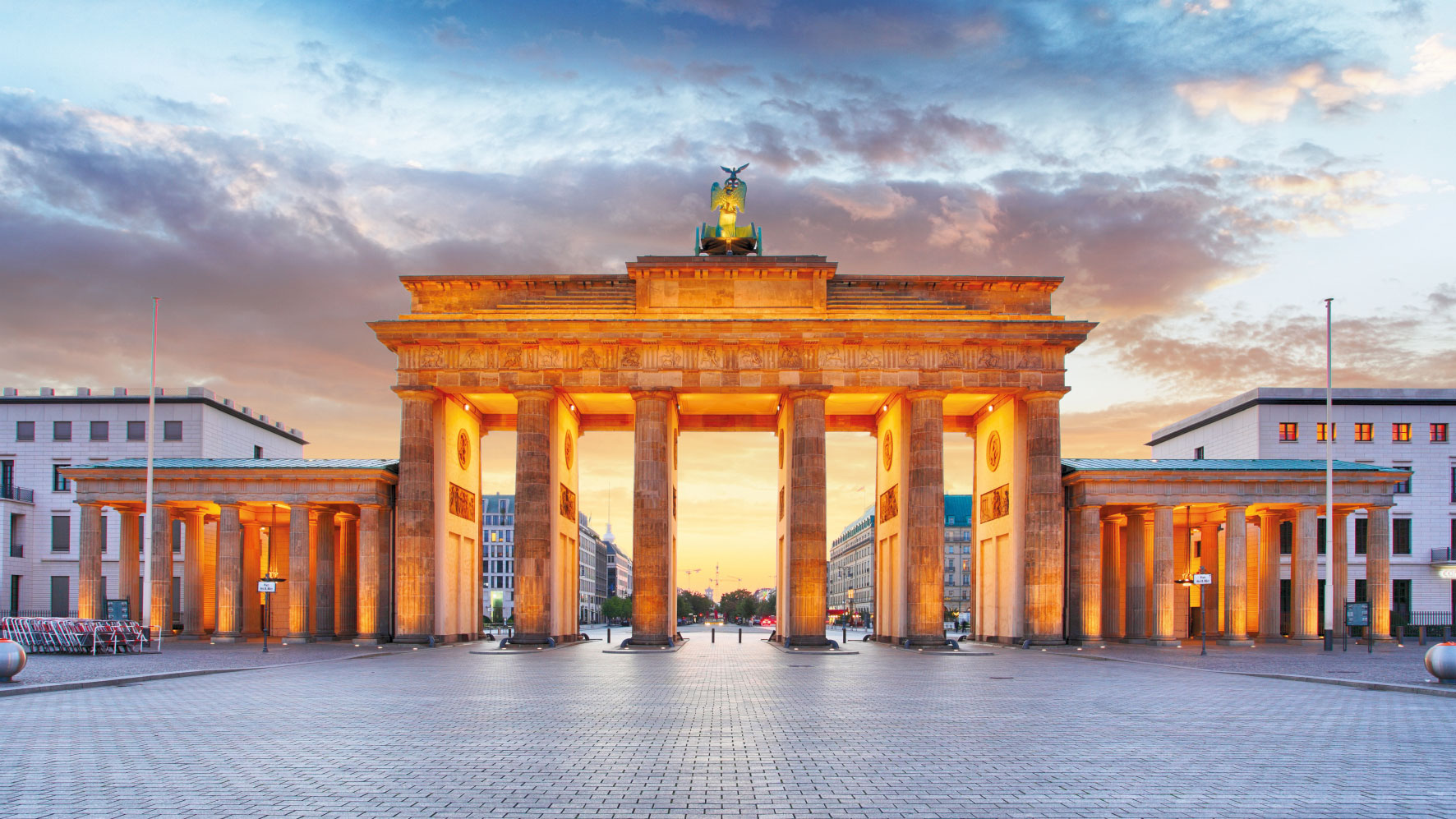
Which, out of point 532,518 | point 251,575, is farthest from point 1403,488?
point 251,575

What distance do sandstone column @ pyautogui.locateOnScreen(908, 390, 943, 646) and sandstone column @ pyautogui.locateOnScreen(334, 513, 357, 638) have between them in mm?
26795

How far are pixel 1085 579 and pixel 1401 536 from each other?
3445 centimetres

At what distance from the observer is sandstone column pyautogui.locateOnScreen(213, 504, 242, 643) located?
5003 cm

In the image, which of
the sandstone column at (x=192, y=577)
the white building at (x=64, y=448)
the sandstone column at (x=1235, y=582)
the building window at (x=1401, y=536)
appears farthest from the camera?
the white building at (x=64, y=448)

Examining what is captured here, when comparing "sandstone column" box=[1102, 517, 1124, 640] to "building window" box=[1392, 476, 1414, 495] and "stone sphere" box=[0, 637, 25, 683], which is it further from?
"stone sphere" box=[0, 637, 25, 683]

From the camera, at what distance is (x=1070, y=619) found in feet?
161

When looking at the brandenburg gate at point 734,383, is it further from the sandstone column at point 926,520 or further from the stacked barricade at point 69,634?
the stacked barricade at point 69,634

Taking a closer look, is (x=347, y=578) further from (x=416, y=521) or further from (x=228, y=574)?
(x=416, y=521)

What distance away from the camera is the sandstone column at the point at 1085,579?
49.0m

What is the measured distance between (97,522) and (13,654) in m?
32.1

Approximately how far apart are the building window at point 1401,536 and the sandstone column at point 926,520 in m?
36.1

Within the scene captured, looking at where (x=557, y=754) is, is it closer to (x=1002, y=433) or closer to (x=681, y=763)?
(x=681, y=763)

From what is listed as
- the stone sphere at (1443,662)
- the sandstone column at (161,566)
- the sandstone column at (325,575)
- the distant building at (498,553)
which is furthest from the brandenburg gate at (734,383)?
the distant building at (498,553)

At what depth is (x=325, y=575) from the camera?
5266 cm
